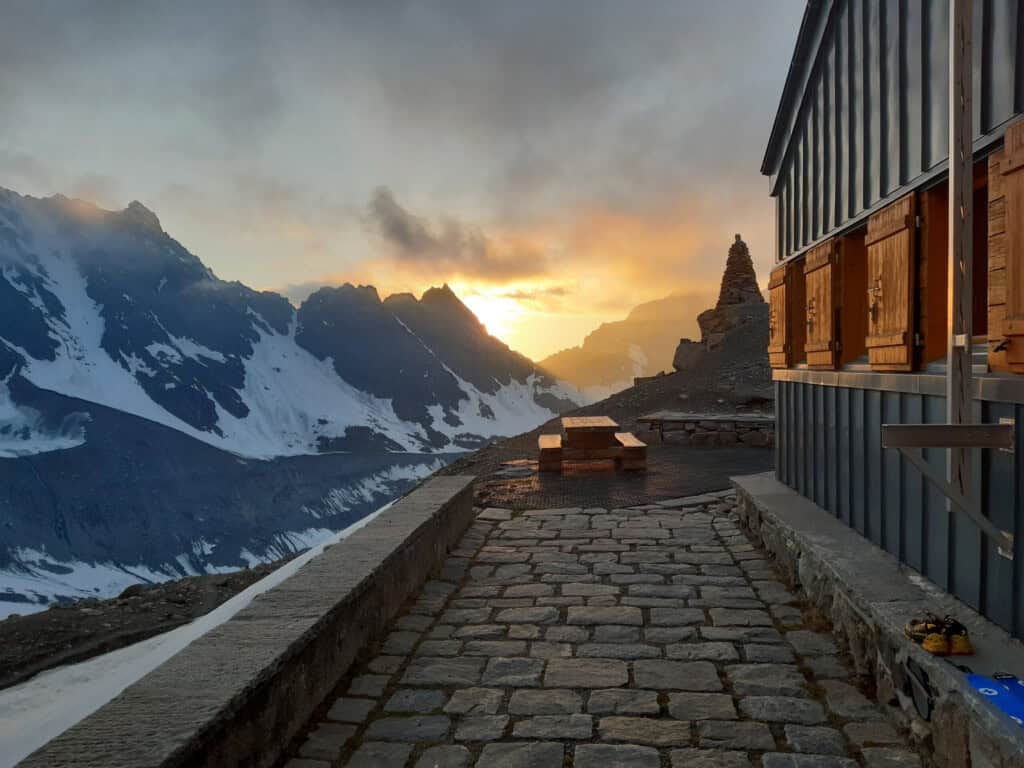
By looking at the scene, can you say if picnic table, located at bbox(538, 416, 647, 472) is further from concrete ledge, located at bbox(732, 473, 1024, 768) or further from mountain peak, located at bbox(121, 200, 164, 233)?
mountain peak, located at bbox(121, 200, 164, 233)

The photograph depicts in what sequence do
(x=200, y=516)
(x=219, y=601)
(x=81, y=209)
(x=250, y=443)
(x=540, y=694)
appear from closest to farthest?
(x=540, y=694) → (x=219, y=601) → (x=200, y=516) → (x=250, y=443) → (x=81, y=209)

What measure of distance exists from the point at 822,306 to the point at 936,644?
141 inches

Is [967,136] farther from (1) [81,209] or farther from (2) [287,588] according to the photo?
(1) [81,209]

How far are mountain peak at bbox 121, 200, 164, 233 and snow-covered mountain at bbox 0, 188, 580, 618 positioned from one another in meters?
0.19

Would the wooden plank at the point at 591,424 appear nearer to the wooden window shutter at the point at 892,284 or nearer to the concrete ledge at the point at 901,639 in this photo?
the concrete ledge at the point at 901,639

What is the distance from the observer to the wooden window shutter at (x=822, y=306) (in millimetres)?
5539

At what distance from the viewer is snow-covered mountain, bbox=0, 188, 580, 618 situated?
193 ft

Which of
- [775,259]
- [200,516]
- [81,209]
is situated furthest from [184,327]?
[775,259]

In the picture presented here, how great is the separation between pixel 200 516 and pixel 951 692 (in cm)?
6938

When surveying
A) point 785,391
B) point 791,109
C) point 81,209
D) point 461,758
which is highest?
point 81,209

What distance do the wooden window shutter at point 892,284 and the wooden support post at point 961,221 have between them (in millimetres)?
1074

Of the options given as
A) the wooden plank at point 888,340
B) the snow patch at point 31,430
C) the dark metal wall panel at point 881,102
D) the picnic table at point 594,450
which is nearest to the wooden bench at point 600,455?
the picnic table at point 594,450

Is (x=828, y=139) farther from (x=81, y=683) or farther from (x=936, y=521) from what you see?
(x=81, y=683)

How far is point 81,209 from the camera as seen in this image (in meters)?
85.3
